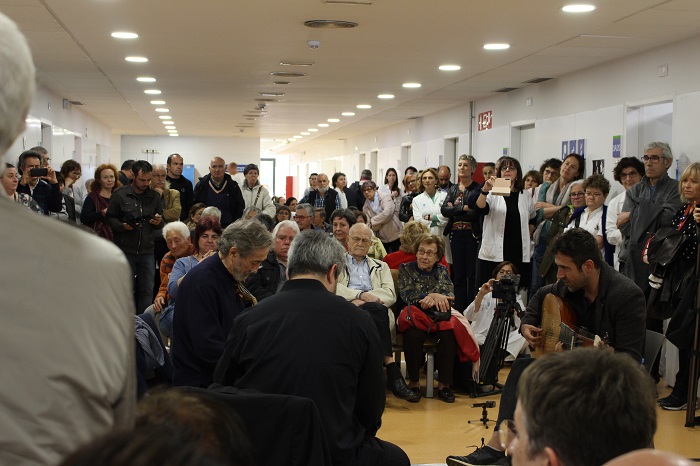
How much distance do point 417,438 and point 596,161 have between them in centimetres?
545

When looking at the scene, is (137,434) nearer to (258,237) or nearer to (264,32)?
(258,237)

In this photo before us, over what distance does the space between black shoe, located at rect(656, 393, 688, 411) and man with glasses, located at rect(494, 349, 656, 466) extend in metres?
5.17

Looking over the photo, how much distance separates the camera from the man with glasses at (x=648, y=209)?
7.11 m

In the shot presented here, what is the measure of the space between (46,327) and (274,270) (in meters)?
5.10

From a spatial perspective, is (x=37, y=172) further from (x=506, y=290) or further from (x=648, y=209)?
(x=648, y=209)

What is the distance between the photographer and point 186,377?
4.14m

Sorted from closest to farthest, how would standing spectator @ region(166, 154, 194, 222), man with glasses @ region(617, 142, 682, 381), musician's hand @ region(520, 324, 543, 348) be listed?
musician's hand @ region(520, 324, 543, 348)
man with glasses @ region(617, 142, 682, 381)
standing spectator @ region(166, 154, 194, 222)

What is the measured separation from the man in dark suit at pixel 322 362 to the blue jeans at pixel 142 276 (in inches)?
220

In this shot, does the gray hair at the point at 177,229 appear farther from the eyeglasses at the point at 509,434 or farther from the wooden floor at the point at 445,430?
the eyeglasses at the point at 509,434

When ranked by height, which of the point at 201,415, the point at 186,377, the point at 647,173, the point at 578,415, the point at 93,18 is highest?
the point at 93,18

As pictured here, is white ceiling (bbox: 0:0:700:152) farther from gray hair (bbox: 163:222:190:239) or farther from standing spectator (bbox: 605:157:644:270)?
gray hair (bbox: 163:222:190:239)

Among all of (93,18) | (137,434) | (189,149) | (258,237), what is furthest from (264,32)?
(189,149)

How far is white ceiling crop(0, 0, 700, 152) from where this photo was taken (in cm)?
699

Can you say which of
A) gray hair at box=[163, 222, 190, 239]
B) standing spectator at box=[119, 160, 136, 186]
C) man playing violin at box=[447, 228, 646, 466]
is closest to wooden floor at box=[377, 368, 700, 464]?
man playing violin at box=[447, 228, 646, 466]
